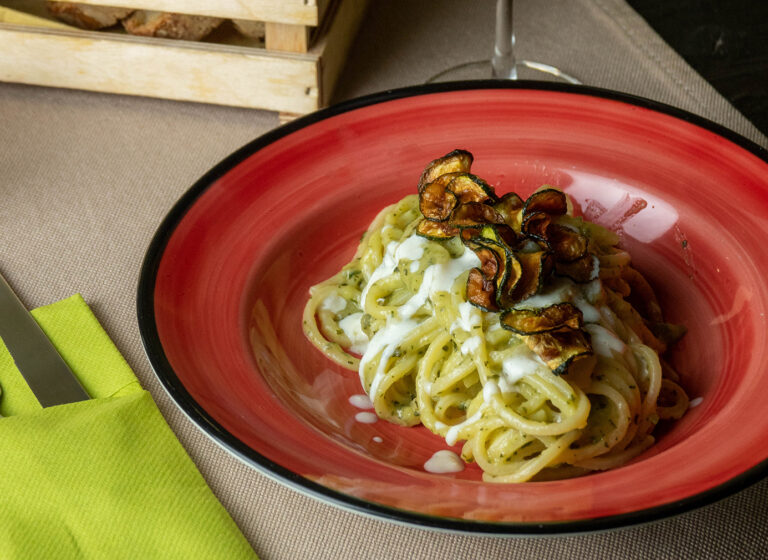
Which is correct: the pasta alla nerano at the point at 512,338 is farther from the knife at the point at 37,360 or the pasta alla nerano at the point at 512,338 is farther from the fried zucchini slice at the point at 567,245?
the knife at the point at 37,360

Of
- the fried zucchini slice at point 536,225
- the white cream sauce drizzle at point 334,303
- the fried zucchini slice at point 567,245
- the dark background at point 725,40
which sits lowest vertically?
the dark background at point 725,40

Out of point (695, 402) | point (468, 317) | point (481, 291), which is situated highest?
point (481, 291)

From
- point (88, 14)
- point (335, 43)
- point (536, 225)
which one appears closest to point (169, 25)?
point (88, 14)

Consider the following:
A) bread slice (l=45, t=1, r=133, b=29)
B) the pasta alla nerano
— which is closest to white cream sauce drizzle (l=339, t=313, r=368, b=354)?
the pasta alla nerano

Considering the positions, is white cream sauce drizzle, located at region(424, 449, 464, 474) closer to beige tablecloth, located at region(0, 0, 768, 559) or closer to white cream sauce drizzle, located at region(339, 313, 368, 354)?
beige tablecloth, located at region(0, 0, 768, 559)

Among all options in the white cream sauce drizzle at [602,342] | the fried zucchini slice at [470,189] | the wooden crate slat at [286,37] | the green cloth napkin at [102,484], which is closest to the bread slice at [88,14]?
the wooden crate slat at [286,37]

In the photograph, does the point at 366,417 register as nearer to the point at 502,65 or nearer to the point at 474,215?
the point at 474,215

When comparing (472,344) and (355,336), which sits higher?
(472,344)
